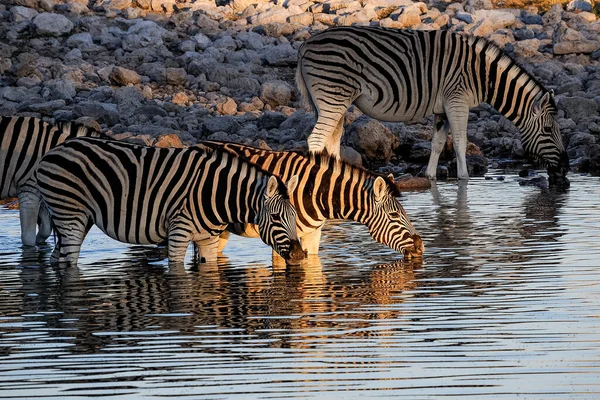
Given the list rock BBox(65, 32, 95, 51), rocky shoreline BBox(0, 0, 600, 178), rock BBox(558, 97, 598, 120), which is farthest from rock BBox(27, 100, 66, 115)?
rock BBox(558, 97, 598, 120)

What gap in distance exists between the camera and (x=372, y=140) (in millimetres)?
21516

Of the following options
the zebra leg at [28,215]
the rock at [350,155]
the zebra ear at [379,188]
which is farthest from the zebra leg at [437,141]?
the zebra ear at [379,188]

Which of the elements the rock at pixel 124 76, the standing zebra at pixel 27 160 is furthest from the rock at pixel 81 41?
the standing zebra at pixel 27 160

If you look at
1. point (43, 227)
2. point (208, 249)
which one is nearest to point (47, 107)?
point (43, 227)

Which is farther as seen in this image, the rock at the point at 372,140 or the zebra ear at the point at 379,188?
the rock at the point at 372,140

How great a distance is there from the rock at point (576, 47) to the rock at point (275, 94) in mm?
7210

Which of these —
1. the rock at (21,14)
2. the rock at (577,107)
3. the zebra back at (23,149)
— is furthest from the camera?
the rock at (21,14)

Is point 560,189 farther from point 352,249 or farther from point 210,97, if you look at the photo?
point 210,97

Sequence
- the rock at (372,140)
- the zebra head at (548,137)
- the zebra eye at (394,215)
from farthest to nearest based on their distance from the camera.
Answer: the rock at (372,140), the zebra head at (548,137), the zebra eye at (394,215)

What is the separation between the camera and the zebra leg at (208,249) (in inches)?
471

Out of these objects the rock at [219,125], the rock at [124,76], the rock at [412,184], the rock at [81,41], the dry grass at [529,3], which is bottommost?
the rock at [412,184]

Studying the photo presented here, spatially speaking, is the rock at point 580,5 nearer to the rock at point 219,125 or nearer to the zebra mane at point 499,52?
the rock at point 219,125

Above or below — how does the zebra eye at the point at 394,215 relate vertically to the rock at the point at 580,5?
below

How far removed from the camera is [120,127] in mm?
22531
